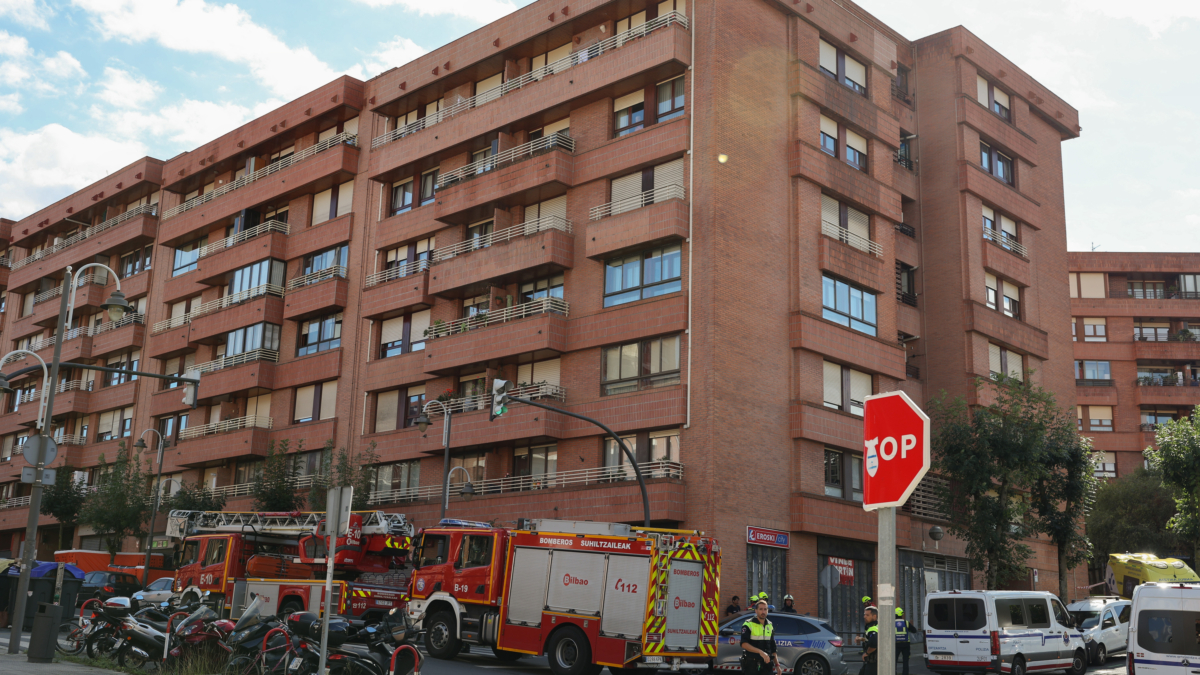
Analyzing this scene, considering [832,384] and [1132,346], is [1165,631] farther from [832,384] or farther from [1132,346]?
[1132,346]

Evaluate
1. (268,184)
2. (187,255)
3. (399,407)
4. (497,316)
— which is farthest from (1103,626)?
(187,255)

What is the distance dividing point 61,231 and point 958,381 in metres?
53.5

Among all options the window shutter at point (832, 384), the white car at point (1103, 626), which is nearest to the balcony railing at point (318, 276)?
the window shutter at point (832, 384)

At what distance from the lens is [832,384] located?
3547cm

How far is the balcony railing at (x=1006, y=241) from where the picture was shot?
43.1 meters

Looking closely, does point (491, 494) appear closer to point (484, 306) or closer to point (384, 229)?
point (484, 306)

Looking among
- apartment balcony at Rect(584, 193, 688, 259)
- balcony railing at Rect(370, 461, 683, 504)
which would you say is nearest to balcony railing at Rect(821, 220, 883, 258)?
apartment balcony at Rect(584, 193, 688, 259)

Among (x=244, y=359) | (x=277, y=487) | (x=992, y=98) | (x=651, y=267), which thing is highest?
(x=992, y=98)

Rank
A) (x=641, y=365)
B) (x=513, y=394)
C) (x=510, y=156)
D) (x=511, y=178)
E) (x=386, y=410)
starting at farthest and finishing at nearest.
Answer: (x=386, y=410)
(x=510, y=156)
(x=511, y=178)
(x=513, y=394)
(x=641, y=365)

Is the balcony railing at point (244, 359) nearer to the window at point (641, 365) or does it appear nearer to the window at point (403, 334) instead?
the window at point (403, 334)

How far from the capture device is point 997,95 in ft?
149

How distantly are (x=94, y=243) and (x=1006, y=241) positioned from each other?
4783 cm

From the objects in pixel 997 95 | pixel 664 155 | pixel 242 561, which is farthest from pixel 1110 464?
pixel 242 561

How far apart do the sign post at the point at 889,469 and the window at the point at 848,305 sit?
31.1m
